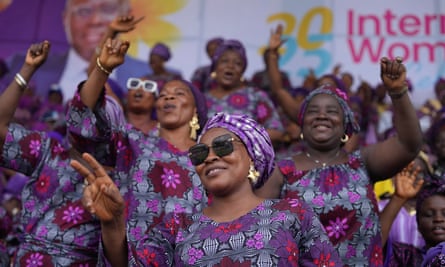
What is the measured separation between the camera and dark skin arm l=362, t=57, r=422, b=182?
3.42 metres

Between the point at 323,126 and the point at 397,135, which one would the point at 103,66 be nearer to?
the point at 323,126

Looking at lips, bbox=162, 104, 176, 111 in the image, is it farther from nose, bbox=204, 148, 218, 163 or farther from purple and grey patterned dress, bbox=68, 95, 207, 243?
nose, bbox=204, 148, 218, 163

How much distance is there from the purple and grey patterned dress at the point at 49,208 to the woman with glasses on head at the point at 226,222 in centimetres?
104

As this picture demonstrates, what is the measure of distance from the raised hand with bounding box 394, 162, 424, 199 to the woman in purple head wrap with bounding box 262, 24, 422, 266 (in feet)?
0.57

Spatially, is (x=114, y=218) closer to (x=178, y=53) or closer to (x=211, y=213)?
(x=211, y=213)

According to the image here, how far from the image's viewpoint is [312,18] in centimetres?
889

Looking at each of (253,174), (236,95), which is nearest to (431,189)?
(253,174)

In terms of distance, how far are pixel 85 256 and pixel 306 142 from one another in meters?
1.43

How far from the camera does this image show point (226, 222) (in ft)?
8.76

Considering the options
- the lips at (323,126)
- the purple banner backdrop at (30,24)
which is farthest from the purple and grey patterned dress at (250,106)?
the purple banner backdrop at (30,24)

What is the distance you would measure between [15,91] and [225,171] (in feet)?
5.17

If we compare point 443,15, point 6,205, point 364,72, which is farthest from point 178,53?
Answer: point 6,205

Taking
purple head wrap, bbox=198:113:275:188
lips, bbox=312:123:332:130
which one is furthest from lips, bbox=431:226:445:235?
purple head wrap, bbox=198:113:275:188

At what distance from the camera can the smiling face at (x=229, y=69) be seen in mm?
5617
